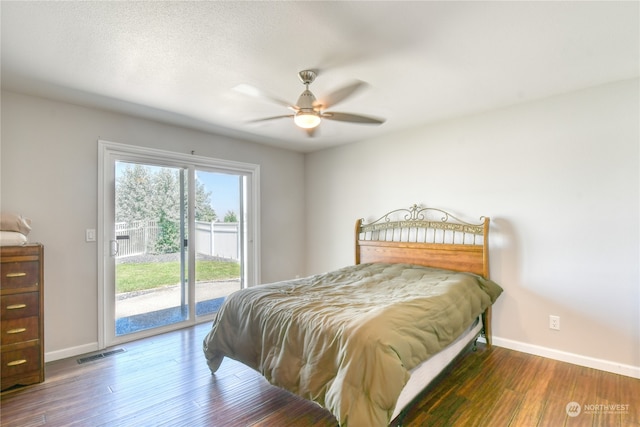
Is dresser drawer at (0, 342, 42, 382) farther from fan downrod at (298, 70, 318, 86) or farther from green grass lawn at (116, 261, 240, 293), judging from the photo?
fan downrod at (298, 70, 318, 86)

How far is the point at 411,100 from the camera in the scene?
3.07 m

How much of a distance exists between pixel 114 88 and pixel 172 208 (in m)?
1.54

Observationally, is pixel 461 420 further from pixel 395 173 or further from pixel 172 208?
pixel 172 208

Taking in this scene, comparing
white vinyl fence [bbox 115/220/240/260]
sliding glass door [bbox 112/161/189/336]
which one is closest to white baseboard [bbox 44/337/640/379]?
sliding glass door [bbox 112/161/189/336]

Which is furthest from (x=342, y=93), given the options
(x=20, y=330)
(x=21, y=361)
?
(x=21, y=361)

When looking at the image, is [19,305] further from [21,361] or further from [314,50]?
[314,50]

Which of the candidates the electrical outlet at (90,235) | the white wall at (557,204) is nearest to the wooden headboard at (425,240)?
the white wall at (557,204)

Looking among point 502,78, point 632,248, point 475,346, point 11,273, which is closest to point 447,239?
point 475,346

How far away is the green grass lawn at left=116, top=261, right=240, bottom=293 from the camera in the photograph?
3498 millimetres

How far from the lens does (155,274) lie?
3.74m

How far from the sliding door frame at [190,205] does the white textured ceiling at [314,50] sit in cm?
57

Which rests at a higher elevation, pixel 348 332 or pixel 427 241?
pixel 427 241

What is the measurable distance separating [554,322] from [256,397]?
2793mm

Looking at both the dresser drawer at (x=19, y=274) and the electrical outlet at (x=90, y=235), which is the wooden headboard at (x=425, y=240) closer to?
the electrical outlet at (x=90, y=235)
